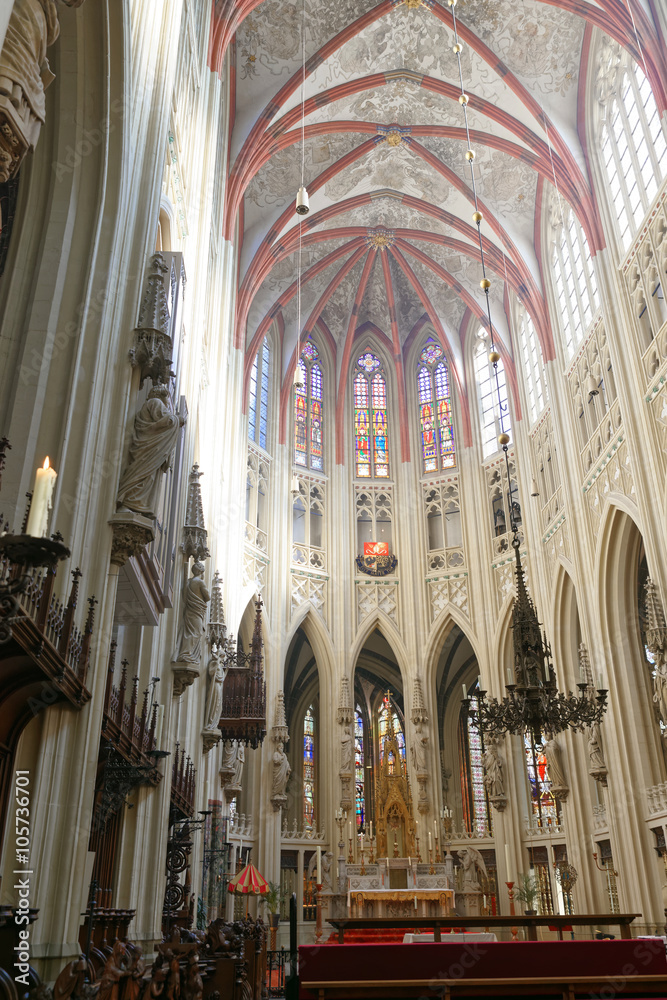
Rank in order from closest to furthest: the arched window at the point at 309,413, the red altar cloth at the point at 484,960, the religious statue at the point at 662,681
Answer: the red altar cloth at the point at 484,960 < the religious statue at the point at 662,681 < the arched window at the point at 309,413

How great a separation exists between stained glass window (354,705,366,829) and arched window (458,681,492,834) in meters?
3.24

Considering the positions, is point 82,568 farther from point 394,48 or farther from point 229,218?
point 394,48

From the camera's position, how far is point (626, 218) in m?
18.4

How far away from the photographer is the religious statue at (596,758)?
17859 millimetres

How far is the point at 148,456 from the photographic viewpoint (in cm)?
744

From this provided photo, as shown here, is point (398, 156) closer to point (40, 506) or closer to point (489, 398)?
point (489, 398)

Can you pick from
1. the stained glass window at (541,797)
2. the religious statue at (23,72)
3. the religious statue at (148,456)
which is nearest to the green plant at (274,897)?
the stained glass window at (541,797)

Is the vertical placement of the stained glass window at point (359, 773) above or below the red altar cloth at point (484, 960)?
above

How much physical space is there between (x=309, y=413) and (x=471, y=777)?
13.4 metres

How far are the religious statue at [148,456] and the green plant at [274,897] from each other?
14.7 meters

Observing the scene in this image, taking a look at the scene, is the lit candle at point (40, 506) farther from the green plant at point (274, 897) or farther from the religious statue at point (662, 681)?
the green plant at point (274, 897)

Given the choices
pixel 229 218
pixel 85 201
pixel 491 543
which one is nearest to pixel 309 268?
pixel 229 218

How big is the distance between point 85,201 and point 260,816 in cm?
1782

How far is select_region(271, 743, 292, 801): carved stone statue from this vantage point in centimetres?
2186
